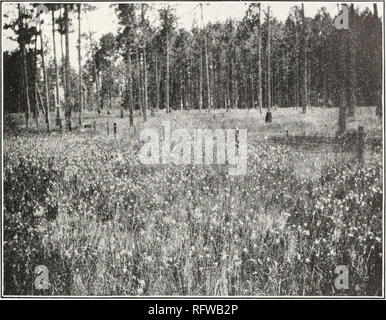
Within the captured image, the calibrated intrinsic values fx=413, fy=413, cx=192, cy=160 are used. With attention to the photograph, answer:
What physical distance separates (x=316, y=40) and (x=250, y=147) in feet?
6.54

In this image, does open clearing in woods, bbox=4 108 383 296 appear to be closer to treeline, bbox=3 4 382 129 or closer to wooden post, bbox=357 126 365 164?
wooden post, bbox=357 126 365 164

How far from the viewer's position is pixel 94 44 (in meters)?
6.45

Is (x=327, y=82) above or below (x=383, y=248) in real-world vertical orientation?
above

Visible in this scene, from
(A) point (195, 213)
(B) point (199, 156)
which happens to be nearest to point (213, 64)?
(B) point (199, 156)

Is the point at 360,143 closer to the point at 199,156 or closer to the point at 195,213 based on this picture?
the point at 199,156

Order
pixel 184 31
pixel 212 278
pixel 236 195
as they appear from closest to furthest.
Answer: pixel 212 278 → pixel 236 195 → pixel 184 31

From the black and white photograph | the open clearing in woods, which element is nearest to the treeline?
the black and white photograph

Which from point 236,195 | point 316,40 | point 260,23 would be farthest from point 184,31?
point 236,195

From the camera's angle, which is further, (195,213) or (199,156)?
(199,156)

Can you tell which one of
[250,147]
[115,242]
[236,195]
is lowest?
[115,242]

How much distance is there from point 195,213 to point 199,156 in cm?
82

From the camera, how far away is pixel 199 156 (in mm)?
5922

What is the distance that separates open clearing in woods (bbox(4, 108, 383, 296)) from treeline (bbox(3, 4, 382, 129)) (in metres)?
0.34
